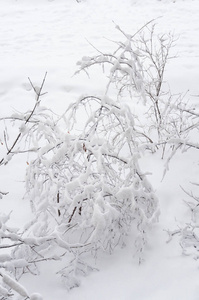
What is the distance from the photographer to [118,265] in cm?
263

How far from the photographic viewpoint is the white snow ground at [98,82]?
8.07 feet

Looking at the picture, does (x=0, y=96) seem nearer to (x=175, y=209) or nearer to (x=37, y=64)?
(x=37, y=64)

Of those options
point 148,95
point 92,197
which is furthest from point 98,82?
point 92,197

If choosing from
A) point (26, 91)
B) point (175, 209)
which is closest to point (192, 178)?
point (175, 209)

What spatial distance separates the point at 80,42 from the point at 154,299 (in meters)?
6.49

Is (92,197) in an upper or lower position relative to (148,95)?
lower

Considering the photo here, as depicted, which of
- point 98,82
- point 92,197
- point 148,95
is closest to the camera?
point 92,197

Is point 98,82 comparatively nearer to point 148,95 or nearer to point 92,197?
point 148,95

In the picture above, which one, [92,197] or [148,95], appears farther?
[148,95]

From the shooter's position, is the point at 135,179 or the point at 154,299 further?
the point at 135,179

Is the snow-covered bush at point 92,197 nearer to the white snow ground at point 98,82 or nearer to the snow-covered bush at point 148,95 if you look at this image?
the white snow ground at point 98,82

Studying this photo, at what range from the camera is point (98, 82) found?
5.69 metres

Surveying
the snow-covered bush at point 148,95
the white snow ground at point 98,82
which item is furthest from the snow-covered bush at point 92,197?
the snow-covered bush at point 148,95

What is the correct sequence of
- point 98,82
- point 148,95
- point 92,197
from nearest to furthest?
point 92,197, point 148,95, point 98,82
